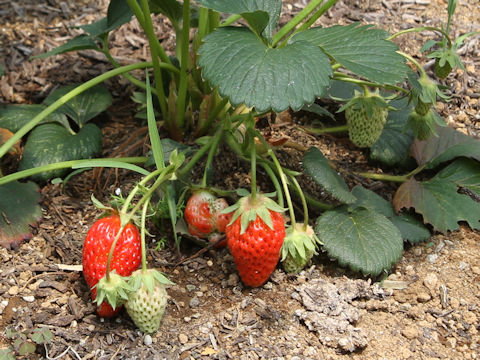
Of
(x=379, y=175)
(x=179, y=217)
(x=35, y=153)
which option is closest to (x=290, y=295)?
(x=179, y=217)

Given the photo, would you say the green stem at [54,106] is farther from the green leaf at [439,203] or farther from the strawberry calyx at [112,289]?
the green leaf at [439,203]

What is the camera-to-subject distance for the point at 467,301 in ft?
6.12

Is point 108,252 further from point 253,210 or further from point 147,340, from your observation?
point 253,210

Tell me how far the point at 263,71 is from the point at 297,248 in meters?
0.52

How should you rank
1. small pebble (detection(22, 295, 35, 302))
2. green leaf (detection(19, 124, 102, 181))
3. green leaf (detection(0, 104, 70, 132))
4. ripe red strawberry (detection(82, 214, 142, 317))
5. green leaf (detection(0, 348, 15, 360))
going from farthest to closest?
green leaf (detection(0, 104, 70, 132)), green leaf (detection(19, 124, 102, 181)), small pebble (detection(22, 295, 35, 302)), ripe red strawberry (detection(82, 214, 142, 317)), green leaf (detection(0, 348, 15, 360))

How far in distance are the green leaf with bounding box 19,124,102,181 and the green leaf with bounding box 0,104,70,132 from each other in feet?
0.17

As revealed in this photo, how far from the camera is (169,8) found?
7.27 feet

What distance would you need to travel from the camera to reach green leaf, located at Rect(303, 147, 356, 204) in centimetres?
192

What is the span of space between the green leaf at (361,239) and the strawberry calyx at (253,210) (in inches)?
10.1

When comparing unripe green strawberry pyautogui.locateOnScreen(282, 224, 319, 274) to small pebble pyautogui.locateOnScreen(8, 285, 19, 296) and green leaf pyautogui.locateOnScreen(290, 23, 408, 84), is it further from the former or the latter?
small pebble pyautogui.locateOnScreen(8, 285, 19, 296)

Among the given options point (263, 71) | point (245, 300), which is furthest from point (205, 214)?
point (263, 71)

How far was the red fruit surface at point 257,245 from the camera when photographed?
5.72ft

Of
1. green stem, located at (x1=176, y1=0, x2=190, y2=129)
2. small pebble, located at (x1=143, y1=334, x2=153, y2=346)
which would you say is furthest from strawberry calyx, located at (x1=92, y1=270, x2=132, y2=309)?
green stem, located at (x1=176, y1=0, x2=190, y2=129)

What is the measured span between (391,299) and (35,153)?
1.22 metres
